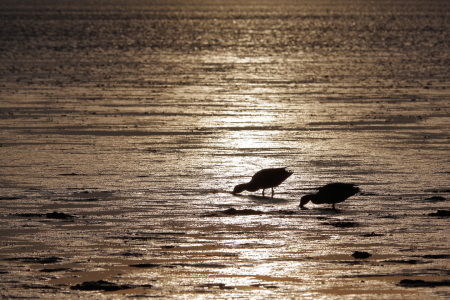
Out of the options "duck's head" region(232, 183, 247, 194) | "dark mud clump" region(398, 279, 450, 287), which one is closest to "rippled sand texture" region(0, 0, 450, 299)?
"dark mud clump" region(398, 279, 450, 287)

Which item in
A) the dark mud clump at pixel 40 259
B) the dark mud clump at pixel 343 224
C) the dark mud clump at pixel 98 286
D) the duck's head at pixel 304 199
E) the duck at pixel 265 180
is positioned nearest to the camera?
the dark mud clump at pixel 98 286

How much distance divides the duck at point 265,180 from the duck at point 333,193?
3.58ft

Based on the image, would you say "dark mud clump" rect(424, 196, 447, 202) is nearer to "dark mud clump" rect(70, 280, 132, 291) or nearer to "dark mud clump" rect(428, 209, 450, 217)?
"dark mud clump" rect(428, 209, 450, 217)

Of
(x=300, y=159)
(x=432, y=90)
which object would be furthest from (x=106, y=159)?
(x=432, y=90)

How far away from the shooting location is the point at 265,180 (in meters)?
14.9

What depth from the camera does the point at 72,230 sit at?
12.4m

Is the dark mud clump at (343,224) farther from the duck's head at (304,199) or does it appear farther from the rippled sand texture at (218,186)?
the duck's head at (304,199)

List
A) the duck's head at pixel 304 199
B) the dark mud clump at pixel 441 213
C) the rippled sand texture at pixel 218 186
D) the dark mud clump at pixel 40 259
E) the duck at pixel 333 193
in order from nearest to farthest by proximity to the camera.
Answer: the rippled sand texture at pixel 218 186 → the dark mud clump at pixel 40 259 → the dark mud clump at pixel 441 213 → the duck at pixel 333 193 → the duck's head at pixel 304 199

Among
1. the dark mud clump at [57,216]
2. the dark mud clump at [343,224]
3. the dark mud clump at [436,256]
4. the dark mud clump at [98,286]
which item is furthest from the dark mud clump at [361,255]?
the dark mud clump at [57,216]

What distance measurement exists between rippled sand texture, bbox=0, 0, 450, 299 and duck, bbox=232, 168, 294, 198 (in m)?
0.32

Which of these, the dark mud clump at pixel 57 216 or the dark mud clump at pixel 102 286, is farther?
the dark mud clump at pixel 57 216

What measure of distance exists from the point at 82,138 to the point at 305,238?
430 inches

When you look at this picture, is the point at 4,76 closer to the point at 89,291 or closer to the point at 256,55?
the point at 256,55

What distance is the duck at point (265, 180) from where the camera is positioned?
14891 mm
